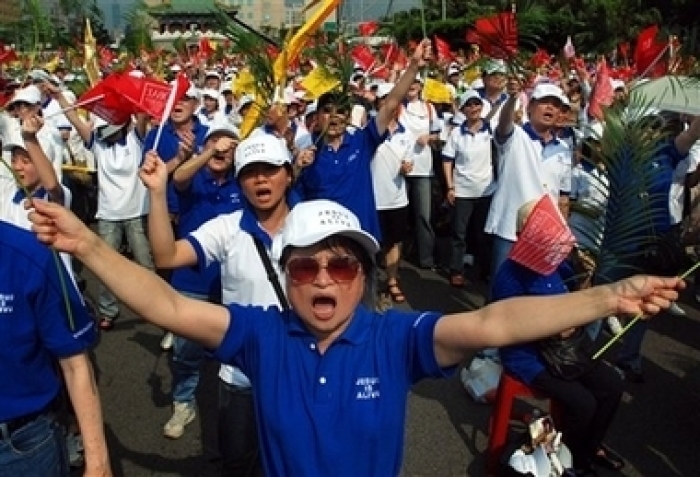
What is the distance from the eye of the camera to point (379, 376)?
2.02 m

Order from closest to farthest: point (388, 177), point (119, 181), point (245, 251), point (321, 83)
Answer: point (245, 251)
point (321, 83)
point (119, 181)
point (388, 177)

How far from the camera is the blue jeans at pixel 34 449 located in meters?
2.35

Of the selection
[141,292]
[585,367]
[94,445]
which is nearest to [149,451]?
[94,445]

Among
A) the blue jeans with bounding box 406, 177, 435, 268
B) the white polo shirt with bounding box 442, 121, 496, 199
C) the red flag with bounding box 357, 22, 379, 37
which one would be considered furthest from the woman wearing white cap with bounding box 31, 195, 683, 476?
the blue jeans with bounding box 406, 177, 435, 268

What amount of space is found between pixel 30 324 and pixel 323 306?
0.90 metres

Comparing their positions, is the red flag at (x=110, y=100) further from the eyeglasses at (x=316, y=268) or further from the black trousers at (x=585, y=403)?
the black trousers at (x=585, y=403)

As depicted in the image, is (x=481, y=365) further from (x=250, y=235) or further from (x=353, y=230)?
(x=353, y=230)

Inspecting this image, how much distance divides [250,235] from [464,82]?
876 cm

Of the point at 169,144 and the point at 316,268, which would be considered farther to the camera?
the point at 169,144

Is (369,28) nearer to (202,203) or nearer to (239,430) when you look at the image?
(202,203)

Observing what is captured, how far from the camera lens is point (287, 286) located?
2.15 meters

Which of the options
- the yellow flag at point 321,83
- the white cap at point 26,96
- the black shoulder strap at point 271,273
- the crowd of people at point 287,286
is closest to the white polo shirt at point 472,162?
the crowd of people at point 287,286

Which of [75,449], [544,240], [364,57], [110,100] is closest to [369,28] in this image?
[364,57]

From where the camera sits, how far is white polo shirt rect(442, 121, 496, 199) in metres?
7.21
